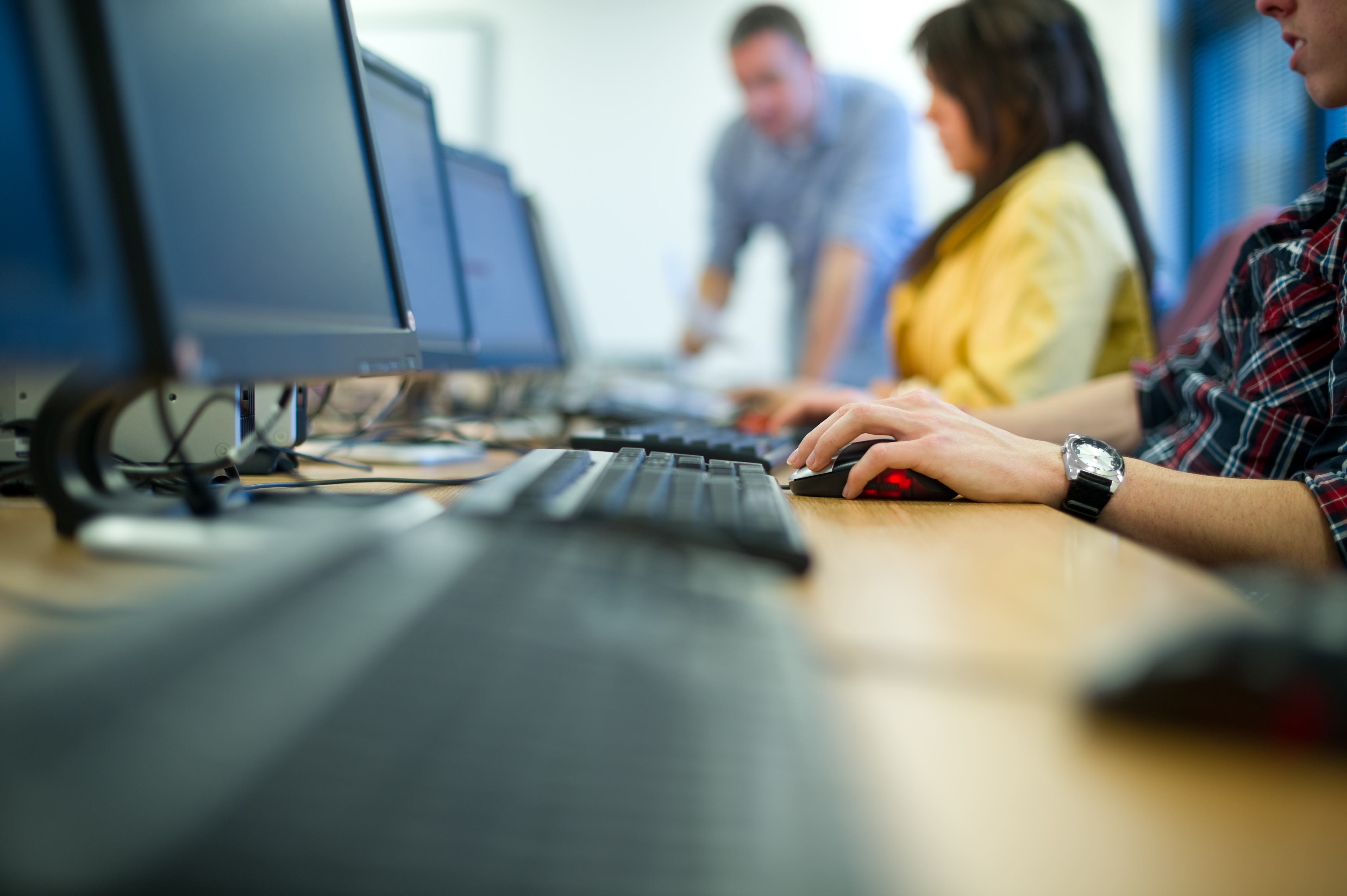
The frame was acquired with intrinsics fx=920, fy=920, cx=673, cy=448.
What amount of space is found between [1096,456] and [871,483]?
20cm

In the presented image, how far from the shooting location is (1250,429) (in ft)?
3.09

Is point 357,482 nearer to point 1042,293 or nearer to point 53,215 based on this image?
point 53,215

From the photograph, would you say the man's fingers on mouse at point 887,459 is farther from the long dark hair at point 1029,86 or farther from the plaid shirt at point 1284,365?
the long dark hair at point 1029,86

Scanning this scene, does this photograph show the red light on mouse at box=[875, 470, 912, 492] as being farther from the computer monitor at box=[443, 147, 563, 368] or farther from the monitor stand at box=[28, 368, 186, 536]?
the computer monitor at box=[443, 147, 563, 368]

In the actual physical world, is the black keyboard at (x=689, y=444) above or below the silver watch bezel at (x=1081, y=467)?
above

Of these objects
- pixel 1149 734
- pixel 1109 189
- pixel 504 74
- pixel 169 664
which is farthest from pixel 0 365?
pixel 504 74

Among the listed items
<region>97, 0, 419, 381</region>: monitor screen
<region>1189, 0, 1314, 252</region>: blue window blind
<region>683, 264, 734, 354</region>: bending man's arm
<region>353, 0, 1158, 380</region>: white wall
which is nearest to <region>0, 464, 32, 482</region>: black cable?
<region>97, 0, 419, 381</region>: monitor screen

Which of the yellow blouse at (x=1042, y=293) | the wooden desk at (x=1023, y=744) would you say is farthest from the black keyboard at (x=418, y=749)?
the yellow blouse at (x=1042, y=293)

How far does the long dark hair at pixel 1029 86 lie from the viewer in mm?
1552

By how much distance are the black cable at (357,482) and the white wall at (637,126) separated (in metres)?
3.10

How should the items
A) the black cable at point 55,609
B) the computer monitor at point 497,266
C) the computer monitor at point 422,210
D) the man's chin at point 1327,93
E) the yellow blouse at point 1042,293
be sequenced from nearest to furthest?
the black cable at point 55,609, the man's chin at point 1327,93, the computer monitor at point 422,210, the yellow blouse at point 1042,293, the computer monitor at point 497,266

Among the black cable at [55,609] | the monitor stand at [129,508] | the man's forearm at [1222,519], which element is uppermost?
the monitor stand at [129,508]

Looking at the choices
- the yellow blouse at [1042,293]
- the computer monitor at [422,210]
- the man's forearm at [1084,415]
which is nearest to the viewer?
the computer monitor at [422,210]

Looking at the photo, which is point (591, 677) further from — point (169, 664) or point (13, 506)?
point (13, 506)
